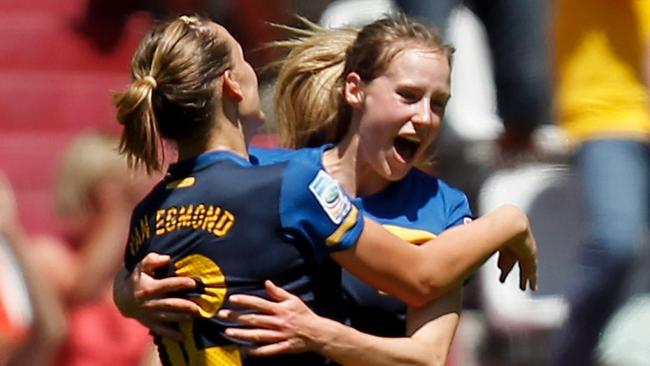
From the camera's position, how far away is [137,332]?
20.4 feet

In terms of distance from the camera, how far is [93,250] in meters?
6.41

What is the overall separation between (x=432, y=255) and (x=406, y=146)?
0.87 feet

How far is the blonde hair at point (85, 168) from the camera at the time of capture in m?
6.44

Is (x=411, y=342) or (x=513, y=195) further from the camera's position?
(x=513, y=195)

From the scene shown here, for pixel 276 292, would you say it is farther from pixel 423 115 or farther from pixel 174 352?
pixel 423 115

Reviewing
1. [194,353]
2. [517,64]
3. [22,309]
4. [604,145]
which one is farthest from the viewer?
[517,64]

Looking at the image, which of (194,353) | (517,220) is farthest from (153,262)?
(517,220)

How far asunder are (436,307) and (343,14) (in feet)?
8.94

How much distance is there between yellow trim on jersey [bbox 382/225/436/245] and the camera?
389 centimetres

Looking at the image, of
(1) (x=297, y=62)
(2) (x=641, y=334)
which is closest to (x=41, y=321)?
(2) (x=641, y=334)

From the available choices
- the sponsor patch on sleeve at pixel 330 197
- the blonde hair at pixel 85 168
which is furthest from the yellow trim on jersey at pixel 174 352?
the blonde hair at pixel 85 168

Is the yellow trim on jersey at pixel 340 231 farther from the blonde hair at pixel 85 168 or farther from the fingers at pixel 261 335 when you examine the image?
the blonde hair at pixel 85 168

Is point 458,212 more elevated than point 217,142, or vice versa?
point 217,142

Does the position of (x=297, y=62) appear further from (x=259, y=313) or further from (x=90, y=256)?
(x=90, y=256)
